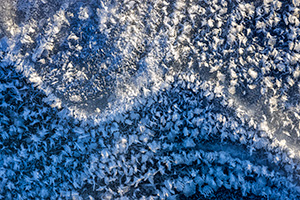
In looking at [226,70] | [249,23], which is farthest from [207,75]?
[249,23]

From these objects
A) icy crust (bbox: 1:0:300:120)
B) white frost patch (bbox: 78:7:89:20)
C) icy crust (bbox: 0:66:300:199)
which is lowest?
icy crust (bbox: 0:66:300:199)

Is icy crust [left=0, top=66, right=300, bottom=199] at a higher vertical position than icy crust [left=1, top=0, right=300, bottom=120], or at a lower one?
lower

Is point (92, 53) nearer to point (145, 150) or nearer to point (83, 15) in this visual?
point (83, 15)

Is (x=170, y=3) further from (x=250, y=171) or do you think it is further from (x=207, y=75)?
(x=250, y=171)

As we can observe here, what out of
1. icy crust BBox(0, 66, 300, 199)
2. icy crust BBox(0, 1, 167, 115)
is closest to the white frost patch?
icy crust BBox(0, 1, 167, 115)

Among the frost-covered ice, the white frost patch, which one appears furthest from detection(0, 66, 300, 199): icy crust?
the white frost patch

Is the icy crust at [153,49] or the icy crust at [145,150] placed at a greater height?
the icy crust at [153,49]

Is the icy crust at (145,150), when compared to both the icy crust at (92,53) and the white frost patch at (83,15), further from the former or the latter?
the white frost patch at (83,15)

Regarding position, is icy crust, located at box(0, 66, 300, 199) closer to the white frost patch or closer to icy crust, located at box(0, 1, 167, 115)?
icy crust, located at box(0, 1, 167, 115)

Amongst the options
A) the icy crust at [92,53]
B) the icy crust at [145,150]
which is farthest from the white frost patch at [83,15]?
the icy crust at [145,150]
